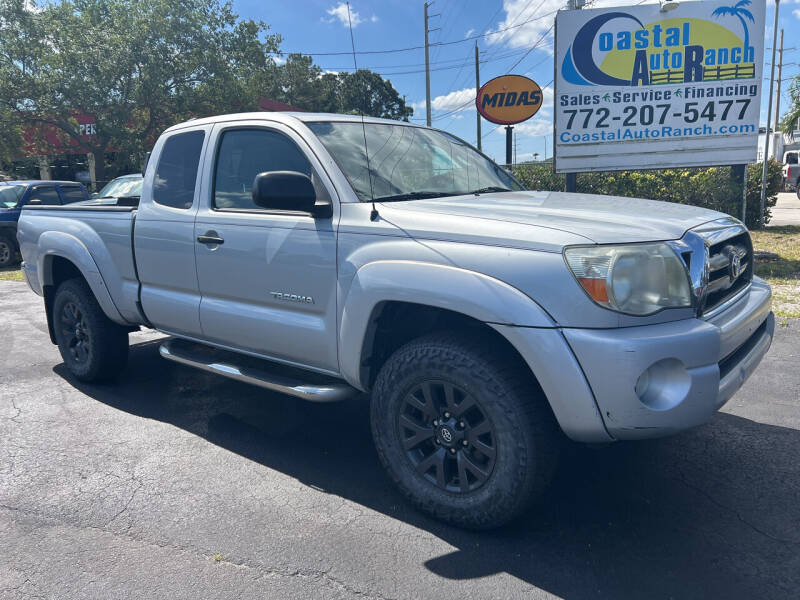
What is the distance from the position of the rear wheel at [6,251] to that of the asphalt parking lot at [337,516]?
1101 cm

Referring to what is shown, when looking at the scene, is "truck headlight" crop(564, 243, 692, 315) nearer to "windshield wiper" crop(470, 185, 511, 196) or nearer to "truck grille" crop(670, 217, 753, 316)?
"truck grille" crop(670, 217, 753, 316)

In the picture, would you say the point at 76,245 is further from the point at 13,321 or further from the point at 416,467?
the point at 13,321

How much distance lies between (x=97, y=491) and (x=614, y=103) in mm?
9522

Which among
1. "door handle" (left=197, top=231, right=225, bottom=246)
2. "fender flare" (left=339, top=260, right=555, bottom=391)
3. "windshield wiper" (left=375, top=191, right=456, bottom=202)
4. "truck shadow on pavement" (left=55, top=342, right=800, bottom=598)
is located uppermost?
"windshield wiper" (left=375, top=191, right=456, bottom=202)

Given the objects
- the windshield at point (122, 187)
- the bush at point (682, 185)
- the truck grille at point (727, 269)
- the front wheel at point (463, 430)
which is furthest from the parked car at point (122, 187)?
the truck grille at point (727, 269)

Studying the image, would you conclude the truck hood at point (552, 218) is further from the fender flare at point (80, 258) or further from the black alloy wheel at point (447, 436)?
the fender flare at point (80, 258)

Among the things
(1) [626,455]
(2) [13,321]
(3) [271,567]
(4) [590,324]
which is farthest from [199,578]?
(2) [13,321]

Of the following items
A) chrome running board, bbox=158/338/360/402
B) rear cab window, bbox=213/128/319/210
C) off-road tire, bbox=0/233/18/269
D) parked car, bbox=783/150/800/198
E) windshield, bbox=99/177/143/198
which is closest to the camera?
chrome running board, bbox=158/338/360/402

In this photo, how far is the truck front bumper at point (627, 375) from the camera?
2465 millimetres

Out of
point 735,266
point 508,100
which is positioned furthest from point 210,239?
point 508,100

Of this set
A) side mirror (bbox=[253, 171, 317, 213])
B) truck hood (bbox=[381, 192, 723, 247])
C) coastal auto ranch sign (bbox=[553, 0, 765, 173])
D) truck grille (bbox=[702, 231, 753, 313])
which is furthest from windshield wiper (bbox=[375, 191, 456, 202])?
coastal auto ranch sign (bbox=[553, 0, 765, 173])

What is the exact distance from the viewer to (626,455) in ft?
12.1

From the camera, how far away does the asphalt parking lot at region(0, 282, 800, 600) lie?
2.61m

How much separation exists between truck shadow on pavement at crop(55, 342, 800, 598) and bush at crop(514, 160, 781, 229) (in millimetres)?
9087
